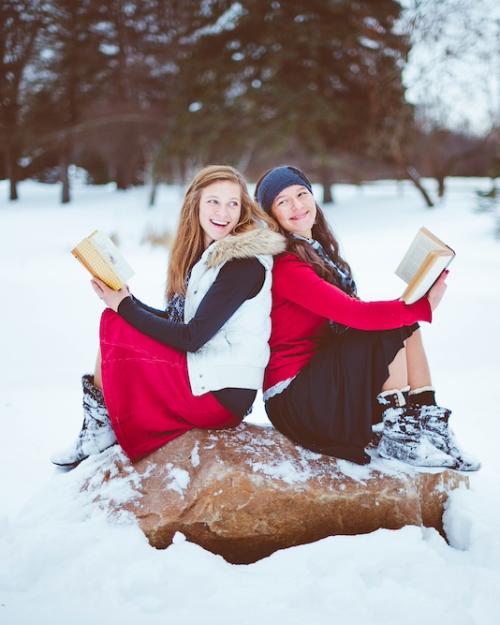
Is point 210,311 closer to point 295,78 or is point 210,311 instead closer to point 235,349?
point 235,349

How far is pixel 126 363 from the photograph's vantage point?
2.21 m

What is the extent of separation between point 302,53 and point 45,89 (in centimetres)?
758

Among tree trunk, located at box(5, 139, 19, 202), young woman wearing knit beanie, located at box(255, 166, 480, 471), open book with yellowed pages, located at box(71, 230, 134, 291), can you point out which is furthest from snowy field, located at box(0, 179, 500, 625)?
tree trunk, located at box(5, 139, 19, 202)

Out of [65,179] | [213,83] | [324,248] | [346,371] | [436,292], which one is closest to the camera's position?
[436,292]

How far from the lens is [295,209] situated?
2441 mm

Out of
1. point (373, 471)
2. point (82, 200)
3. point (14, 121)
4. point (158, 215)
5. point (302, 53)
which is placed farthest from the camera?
point (82, 200)

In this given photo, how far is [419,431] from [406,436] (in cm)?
5

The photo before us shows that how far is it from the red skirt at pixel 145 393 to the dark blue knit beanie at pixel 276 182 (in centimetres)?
78

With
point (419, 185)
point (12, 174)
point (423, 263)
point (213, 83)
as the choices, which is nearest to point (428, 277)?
point (423, 263)

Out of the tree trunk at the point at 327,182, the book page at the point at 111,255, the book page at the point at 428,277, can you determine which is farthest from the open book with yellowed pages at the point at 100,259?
the tree trunk at the point at 327,182

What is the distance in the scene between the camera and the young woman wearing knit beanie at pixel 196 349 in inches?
84.5

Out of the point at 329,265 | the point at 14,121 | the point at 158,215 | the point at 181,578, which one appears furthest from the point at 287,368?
the point at 14,121

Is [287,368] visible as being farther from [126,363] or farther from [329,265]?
[126,363]

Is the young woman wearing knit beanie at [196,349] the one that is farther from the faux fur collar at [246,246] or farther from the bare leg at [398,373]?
the bare leg at [398,373]
